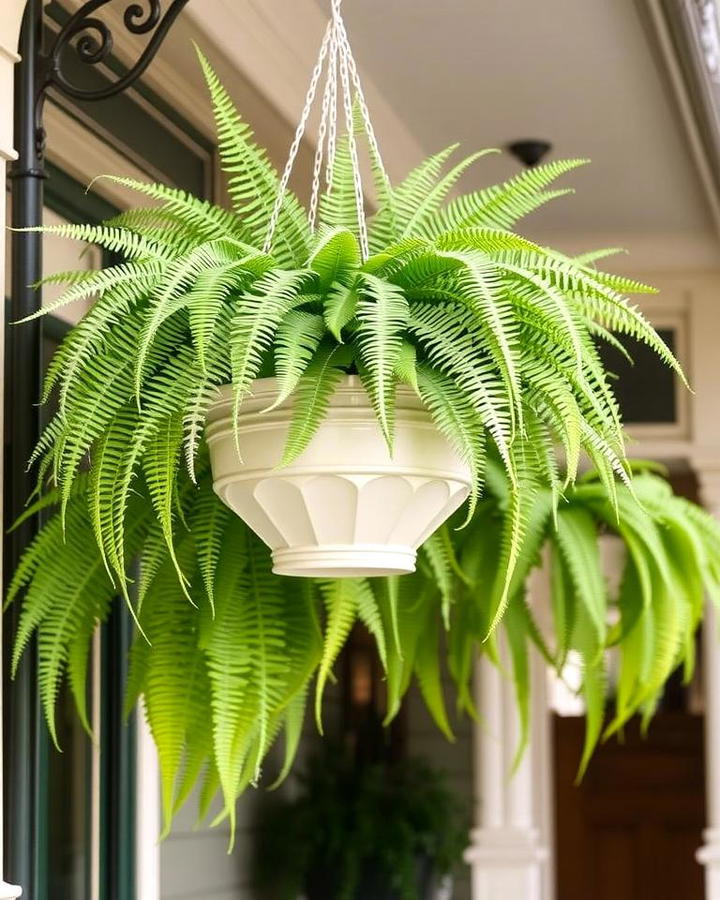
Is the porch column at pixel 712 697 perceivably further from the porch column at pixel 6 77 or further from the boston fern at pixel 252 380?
the porch column at pixel 6 77

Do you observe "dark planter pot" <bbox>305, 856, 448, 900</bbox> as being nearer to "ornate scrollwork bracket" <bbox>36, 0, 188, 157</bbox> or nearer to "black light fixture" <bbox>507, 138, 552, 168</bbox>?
"black light fixture" <bbox>507, 138, 552, 168</bbox>

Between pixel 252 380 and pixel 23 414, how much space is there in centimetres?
29

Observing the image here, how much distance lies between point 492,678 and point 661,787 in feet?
4.77

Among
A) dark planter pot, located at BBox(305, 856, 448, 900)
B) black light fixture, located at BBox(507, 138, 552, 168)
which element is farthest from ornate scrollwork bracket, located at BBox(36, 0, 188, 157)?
dark planter pot, located at BBox(305, 856, 448, 900)

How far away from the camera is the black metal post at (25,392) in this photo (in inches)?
58.8

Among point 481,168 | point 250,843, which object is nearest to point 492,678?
point 250,843

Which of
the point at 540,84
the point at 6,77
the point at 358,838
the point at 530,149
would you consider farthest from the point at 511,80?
the point at 358,838

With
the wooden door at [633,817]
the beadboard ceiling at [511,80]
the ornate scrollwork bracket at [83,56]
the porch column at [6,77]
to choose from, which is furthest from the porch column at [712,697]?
the porch column at [6,77]

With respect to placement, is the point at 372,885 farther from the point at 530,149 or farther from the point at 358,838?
the point at 530,149

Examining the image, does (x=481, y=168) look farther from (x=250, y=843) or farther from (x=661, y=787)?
(x=661, y=787)

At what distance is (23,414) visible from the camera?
5.08 ft

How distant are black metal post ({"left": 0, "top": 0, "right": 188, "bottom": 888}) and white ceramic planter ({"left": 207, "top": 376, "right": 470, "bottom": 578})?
227 millimetres

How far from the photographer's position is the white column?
4.93m

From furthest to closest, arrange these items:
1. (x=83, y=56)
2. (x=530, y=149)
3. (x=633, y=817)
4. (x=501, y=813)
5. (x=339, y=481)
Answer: (x=633, y=817)
(x=501, y=813)
(x=530, y=149)
(x=83, y=56)
(x=339, y=481)
